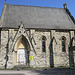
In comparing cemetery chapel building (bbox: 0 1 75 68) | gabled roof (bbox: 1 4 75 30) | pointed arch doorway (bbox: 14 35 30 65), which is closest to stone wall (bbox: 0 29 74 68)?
cemetery chapel building (bbox: 0 1 75 68)

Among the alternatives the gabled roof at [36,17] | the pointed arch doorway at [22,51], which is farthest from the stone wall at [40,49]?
the gabled roof at [36,17]

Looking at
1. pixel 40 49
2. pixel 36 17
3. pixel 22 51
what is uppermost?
pixel 36 17

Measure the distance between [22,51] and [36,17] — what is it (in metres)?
7.19

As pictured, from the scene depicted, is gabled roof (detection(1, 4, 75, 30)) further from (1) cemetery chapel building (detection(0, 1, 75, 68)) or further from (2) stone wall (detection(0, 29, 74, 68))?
(2) stone wall (detection(0, 29, 74, 68))

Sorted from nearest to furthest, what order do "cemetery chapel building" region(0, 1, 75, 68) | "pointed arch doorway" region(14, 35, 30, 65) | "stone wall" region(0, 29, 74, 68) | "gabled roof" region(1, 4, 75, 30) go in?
"stone wall" region(0, 29, 74, 68)
"cemetery chapel building" region(0, 1, 75, 68)
"pointed arch doorway" region(14, 35, 30, 65)
"gabled roof" region(1, 4, 75, 30)

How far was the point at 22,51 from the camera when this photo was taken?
17.9 m

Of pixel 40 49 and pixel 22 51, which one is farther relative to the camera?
pixel 40 49

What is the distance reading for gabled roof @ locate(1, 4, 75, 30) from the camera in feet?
62.3

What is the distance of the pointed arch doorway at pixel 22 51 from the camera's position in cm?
1742

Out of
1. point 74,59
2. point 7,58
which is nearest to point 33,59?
point 7,58

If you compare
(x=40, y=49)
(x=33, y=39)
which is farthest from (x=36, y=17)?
(x=40, y=49)

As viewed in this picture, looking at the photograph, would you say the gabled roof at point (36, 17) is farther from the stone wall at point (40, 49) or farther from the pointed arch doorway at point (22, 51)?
the pointed arch doorway at point (22, 51)

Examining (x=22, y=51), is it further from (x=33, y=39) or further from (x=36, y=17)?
(x=36, y=17)

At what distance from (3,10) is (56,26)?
1005cm
